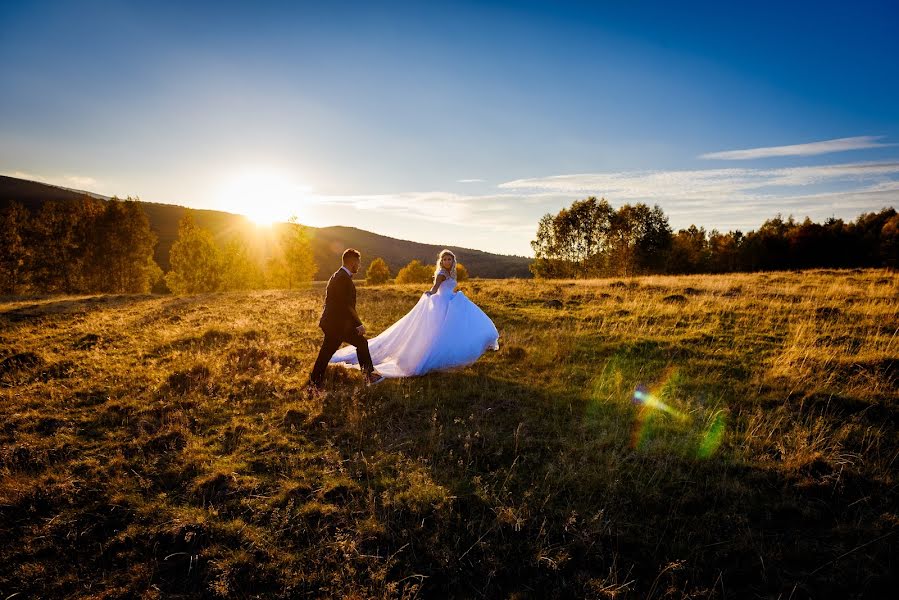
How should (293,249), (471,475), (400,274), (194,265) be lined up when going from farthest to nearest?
(400,274) → (293,249) → (194,265) → (471,475)

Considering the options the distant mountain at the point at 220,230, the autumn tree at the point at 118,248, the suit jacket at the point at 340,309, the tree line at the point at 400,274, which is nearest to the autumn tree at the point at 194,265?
the autumn tree at the point at 118,248

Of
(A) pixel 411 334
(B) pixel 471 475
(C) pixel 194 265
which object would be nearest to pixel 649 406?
(B) pixel 471 475

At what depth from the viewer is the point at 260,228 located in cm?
15000

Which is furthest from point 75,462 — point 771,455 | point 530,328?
point 530,328

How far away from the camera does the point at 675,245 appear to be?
234ft

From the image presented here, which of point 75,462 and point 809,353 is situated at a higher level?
point 809,353

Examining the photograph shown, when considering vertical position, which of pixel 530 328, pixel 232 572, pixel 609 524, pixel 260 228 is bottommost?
pixel 232 572

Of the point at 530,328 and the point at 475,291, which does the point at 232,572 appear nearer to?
the point at 530,328

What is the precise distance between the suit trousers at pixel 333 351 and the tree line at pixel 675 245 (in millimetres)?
63533

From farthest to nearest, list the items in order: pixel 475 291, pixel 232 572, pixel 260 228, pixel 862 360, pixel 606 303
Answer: pixel 260 228, pixel 475 291, pixel 606 303, pixel 862 360, pixel 232 572

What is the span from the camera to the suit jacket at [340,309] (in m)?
8.73

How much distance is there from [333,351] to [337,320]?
683mm

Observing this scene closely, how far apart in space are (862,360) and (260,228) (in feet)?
540

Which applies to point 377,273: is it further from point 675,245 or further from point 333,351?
point 333,351
